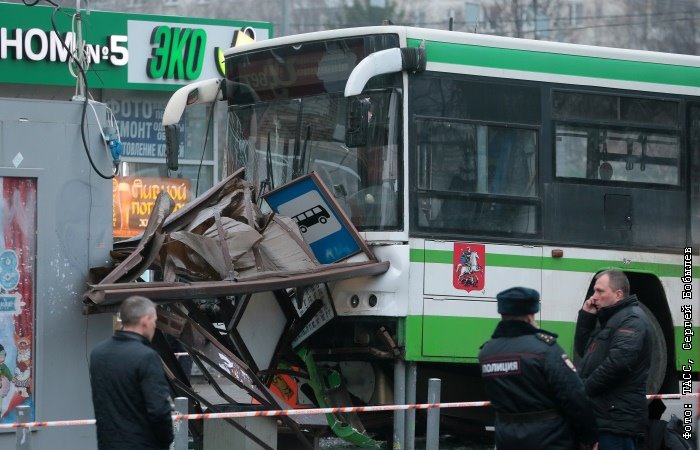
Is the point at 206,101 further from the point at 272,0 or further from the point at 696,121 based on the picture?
the point at 272,0

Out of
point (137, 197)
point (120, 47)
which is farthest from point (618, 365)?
point (120, 47)

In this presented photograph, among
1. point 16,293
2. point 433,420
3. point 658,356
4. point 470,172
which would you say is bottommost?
point 433,420

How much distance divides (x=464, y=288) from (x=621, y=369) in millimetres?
3046

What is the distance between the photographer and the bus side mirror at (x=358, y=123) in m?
11.1

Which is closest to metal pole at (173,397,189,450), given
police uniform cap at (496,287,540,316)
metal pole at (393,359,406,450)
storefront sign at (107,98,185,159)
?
metal pole at (393,359,406,450)

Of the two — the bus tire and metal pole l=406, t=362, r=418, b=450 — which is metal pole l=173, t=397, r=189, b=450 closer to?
metal pole l=406, t=362, r=418, b=450

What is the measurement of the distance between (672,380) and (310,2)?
5163 centimetres

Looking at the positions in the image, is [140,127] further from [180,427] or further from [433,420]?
[180,427]

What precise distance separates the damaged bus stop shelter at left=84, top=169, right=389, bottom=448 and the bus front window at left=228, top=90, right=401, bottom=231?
1.30ft

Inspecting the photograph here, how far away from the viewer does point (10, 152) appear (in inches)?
408

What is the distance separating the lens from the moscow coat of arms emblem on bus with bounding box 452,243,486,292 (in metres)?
11.4

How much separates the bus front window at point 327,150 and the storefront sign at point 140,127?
999 centimetres

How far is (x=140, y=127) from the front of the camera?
22578mm

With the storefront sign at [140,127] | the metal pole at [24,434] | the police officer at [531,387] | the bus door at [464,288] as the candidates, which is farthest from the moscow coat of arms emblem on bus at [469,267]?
the storefront sign at [140,127]
